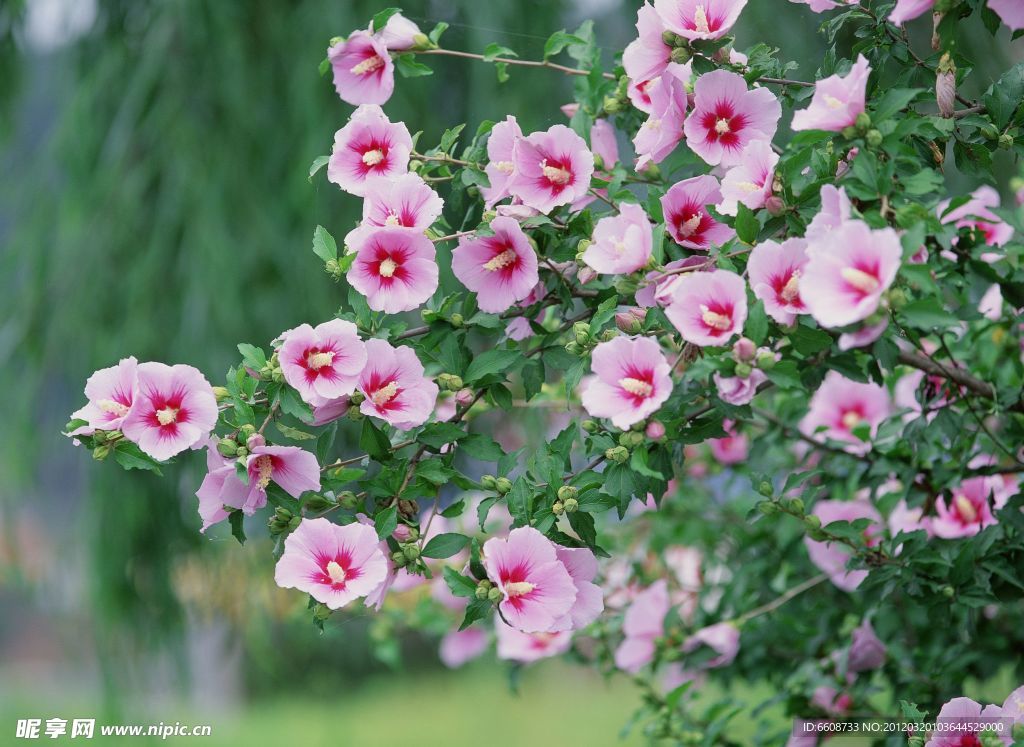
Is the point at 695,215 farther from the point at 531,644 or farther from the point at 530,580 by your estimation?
the point at 531,644

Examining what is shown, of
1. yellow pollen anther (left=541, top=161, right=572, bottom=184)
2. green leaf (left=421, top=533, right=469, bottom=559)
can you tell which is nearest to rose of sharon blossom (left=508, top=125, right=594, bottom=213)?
yellow pollen anther (left=541, top=161, right=572, bottom=184)

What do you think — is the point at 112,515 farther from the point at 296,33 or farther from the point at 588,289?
the point at 588,289

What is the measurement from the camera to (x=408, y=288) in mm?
684

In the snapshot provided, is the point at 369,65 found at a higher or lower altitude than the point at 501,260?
higher

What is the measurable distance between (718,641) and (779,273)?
0.54 metres

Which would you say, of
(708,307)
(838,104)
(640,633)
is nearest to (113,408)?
(708,307)

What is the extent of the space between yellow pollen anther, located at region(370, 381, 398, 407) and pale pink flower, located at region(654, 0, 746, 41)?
28 cm

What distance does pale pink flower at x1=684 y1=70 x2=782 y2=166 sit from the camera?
2.30ft

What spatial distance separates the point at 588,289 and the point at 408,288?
14 cm

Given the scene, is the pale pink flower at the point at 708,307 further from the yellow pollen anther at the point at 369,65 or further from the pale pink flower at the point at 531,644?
the pale pink flower at the point at 531,644

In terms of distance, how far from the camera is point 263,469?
0.65 meters

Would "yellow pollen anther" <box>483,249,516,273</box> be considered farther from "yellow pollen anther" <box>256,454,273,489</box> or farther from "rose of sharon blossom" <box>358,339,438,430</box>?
"yellow pollen anther" <box>256,454,273,489</box>

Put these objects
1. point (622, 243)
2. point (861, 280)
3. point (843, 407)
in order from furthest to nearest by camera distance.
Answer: point (843, 407)
point (622, 243)
point (861, 280)

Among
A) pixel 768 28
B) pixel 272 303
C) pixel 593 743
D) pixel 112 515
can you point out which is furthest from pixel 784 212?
pixel 593 743
